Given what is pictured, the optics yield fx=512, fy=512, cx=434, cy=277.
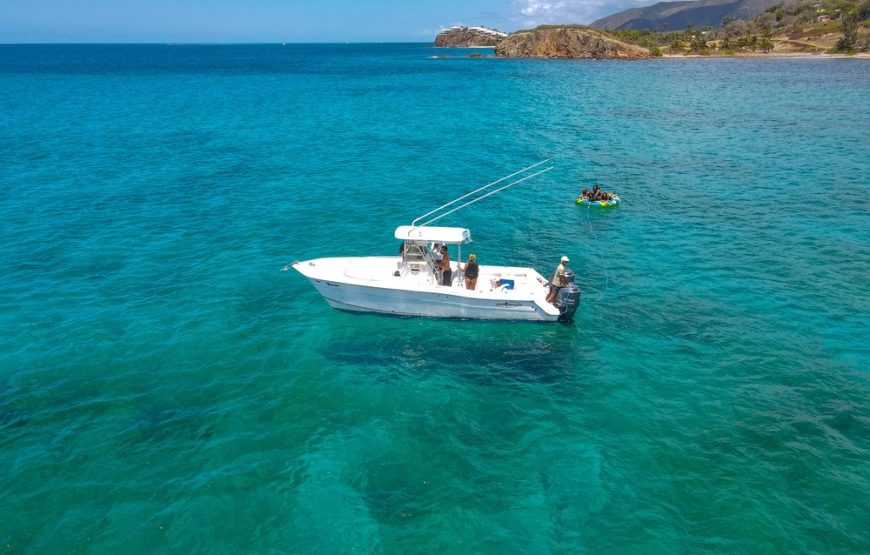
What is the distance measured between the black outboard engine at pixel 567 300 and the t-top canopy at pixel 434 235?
433 cm

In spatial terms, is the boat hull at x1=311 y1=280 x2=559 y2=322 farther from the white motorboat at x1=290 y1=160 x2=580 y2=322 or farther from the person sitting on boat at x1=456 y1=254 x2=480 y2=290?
the person sitting on boat at x1=456 y1=254 x2=480 y2=290

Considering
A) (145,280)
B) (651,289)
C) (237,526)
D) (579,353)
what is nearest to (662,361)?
(579,353)

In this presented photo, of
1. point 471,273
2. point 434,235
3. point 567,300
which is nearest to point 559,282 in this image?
point 567,300

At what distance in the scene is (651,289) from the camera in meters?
23.8

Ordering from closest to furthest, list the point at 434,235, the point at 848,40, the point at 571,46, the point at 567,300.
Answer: the point at 567,300, the point at 434,235, the point at 848,40, the point at 571,46

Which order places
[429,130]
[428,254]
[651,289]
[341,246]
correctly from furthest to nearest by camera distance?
1. [429,130]
2. [341,246]
3. [651,289]
4. [428,254]

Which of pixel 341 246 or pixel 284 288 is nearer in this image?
pixel 284 288

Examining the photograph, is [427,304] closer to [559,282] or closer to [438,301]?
[438,301]

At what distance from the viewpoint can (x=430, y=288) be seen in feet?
67.8

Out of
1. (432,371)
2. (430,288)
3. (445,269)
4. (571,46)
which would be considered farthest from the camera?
(571,46)

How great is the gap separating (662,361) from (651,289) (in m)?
5.66

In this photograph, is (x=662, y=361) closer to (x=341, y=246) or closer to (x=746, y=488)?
(x=746, y=488)

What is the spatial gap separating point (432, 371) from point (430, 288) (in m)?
3.59

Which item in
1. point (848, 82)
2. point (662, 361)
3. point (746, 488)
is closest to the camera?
point (746, 488)
